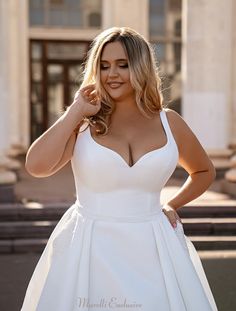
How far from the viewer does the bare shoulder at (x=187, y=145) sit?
2.34 metres

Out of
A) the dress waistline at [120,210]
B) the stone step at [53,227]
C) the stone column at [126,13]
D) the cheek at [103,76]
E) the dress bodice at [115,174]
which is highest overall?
the stone column at [126,13]

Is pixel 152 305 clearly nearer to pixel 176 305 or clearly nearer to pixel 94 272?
pixel 176 305

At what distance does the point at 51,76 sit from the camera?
14359mm

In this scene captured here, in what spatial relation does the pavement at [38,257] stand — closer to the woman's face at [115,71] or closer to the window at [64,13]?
the woman's face at [115,71]

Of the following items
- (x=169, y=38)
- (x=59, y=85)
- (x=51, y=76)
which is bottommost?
(x=59, y=85)

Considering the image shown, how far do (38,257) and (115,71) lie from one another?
4351 mm

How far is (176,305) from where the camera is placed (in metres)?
2.13

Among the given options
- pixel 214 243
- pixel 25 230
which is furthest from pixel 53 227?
pixel 214 243

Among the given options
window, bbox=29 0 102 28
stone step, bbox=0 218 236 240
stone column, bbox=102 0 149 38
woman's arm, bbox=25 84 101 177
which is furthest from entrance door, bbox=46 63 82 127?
woman's arm, bbox=25 84 101 177

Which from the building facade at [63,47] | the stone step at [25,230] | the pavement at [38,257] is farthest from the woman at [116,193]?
the building facade at [63,47]

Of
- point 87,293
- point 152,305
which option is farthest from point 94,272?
point 152,305

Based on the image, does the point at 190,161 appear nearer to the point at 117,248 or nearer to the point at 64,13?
the point at 117,248

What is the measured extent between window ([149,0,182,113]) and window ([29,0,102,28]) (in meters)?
1.31

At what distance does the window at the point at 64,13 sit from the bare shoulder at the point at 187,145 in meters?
11.8
